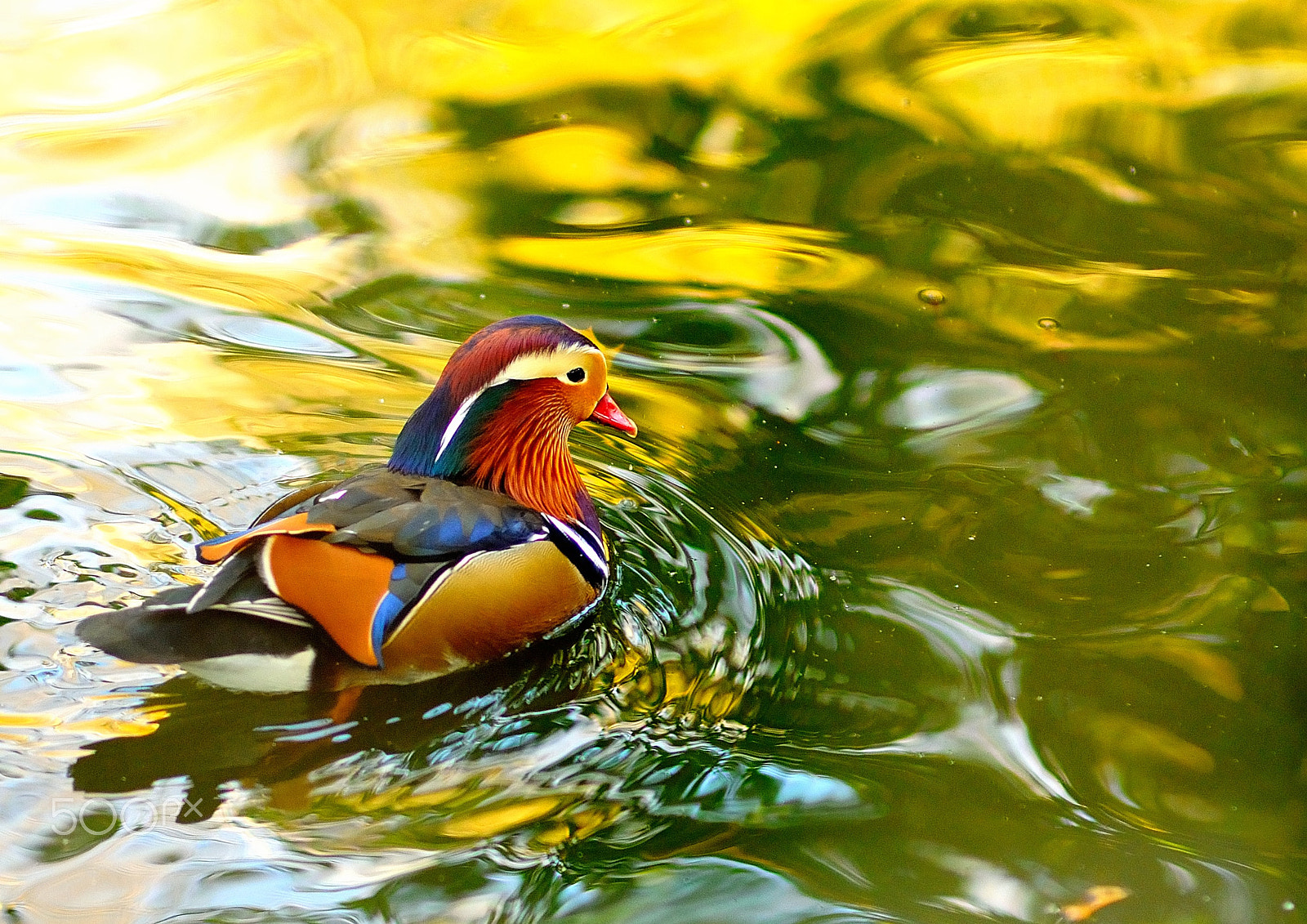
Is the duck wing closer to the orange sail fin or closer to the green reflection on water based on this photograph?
the orange sail fin

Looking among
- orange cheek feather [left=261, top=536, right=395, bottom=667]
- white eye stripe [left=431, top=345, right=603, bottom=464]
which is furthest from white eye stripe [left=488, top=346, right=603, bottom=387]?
orange cheek feather [left=261, top=536, right=395, bottom=667]

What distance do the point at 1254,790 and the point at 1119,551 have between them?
36.1 inches

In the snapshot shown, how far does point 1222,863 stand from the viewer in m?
2.96

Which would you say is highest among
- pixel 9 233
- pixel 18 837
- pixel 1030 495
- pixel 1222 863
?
pixel 9 233

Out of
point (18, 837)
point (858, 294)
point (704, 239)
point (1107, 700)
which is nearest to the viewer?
point (18, 837)

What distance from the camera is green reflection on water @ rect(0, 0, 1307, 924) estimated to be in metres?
2.98

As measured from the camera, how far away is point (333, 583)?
132 inches

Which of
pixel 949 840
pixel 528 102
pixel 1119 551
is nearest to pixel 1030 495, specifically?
pixel 1119 551

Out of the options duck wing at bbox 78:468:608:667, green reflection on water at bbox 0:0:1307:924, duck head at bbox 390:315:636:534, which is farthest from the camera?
duck head at bbox 390:315:636:534

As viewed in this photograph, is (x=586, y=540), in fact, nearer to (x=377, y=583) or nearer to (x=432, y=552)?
(x=432, y=552)

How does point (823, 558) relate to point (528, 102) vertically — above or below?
below

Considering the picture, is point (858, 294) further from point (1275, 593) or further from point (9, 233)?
point (9, 233)

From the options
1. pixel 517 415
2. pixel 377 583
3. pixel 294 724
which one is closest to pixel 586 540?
pixel 517 415

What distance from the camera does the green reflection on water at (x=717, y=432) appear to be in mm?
2977
